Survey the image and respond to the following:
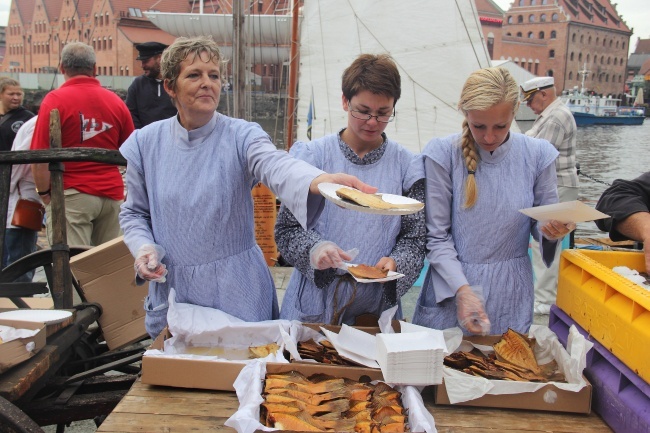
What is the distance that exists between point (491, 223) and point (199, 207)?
38.9 inches

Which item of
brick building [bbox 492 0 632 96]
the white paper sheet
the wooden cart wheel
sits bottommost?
the wooden cart wheel

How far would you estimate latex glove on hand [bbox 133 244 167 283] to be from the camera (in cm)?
182

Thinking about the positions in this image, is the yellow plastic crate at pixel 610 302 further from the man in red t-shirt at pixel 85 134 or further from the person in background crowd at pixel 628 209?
the man in red t-shirt at pixel 85 134

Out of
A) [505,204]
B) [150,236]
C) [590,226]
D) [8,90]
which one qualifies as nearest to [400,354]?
[505,204]

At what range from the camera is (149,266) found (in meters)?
1.82

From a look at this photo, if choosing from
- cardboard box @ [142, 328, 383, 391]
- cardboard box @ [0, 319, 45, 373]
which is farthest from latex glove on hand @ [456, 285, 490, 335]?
cardboard box @ [0, 319, 45, 373]

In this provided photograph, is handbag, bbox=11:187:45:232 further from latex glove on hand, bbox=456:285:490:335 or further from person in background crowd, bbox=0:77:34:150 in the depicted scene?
latex glove on hand, bbox=456:285:490:335

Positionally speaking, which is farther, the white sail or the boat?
the boat

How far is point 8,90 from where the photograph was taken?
4742mm

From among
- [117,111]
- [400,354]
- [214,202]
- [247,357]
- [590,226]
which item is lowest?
[590,226]

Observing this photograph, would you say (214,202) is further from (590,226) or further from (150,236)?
(590,226)

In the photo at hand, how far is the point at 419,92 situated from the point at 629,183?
6.95 metres

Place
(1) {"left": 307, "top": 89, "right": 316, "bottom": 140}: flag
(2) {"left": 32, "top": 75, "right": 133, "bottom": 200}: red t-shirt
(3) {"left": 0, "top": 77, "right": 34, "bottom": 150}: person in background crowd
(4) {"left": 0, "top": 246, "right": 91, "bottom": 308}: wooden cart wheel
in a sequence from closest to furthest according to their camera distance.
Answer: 1. (4) {"left": 0, "top": 246, "right": 91, "bottom": 308}: wooden cart wheel
2. (2) {"left": 32, "top": 75, "right": 133, "bottom": 200}: red t-shirt
3. (3) {"left": 0, "top": 77, "right": 34, "bottom": 150}: person in background crowd
4. (1) {"left": 307, "top": 89, "right": 316, "bottom": 140}: flag

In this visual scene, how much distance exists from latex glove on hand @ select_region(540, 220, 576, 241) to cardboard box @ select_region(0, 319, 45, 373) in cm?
168
